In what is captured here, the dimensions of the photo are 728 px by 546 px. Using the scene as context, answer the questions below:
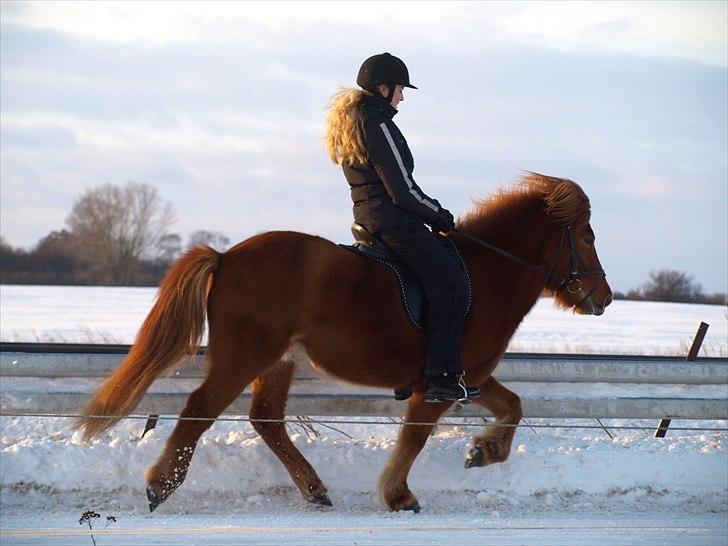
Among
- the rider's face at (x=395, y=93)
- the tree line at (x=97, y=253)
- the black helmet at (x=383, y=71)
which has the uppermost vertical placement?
the black helmet at (x=383, y=71)

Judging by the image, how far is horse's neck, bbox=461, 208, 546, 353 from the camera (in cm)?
631

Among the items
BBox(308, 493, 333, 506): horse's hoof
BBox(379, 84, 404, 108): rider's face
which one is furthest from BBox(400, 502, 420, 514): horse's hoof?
BBox(379, 84, 404, 108): rider's face

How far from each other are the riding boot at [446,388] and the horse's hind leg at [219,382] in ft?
3.46

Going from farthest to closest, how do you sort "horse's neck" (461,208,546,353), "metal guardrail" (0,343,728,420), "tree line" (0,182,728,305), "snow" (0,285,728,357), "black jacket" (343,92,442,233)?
"tree line" (0,182,728,305), "snow" (0,285,728,357), "metal guardrail" (0,343,728,420), "horse's neck" (461,208,546,353), "black jacket" (343,92,442,233)

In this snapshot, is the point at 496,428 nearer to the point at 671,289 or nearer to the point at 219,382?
the point at 219,382

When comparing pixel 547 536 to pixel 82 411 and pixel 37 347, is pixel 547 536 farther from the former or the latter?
pixel 37 347

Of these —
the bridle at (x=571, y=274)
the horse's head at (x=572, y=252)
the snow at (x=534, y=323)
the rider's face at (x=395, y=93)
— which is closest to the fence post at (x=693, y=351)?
the horse's head at (x=572, y=252)

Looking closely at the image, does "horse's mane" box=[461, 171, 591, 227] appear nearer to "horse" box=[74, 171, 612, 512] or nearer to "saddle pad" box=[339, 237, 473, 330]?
"horse" box=[74, 171, 612, 512]

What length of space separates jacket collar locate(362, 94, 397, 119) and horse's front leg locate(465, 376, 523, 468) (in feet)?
6.95

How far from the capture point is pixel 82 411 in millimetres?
5883

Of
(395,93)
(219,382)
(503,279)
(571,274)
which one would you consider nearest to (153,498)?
(219,382)

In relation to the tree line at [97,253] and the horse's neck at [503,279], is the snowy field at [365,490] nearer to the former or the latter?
the horse's neck at [503,279]

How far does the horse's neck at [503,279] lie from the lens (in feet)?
20.7

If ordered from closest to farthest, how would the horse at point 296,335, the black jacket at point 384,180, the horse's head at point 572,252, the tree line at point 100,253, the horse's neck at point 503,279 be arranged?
the horse at point 296,335 → the black jacket at point 384,180 → the horse's neck at point 503,279 → the horse's head at point 572,252 → the tree line at point 100,253
